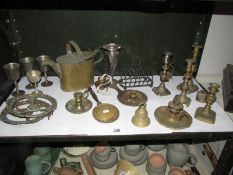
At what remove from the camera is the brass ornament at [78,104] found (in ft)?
3.49

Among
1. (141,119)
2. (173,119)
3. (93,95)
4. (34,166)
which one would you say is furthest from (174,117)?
(34,166)

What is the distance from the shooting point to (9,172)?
115cm

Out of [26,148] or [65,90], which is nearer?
[65,90]

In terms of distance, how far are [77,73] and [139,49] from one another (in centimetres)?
45

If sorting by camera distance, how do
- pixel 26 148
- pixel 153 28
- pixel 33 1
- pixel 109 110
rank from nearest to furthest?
pixel 109 110
pixel 33 1
pixel 153 28
pixel 26 148

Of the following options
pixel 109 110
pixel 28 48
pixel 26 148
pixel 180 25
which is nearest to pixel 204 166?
pixel 109 110

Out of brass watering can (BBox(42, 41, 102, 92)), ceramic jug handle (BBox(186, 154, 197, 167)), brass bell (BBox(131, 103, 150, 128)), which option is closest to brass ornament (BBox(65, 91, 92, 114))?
brass watering can (BBox(42, 41, 102, 92))

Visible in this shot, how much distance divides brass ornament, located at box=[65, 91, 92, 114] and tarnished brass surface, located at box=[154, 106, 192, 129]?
36cm

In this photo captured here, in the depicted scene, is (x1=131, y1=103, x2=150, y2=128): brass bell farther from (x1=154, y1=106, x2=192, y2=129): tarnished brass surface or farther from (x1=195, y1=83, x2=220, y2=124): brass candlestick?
(x1=195, y1=83, x2=220, y2=124): brass candlestick

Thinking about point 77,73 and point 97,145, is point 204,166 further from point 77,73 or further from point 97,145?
point 77,73

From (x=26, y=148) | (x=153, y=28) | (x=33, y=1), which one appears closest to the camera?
(x=33, y=1)

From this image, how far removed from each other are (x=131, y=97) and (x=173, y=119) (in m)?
0.26

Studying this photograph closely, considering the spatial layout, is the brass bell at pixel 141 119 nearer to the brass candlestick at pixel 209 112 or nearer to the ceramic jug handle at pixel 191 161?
the brass candlestick at pixel 209 112

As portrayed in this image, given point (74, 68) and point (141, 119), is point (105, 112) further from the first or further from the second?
point (74, 68)
